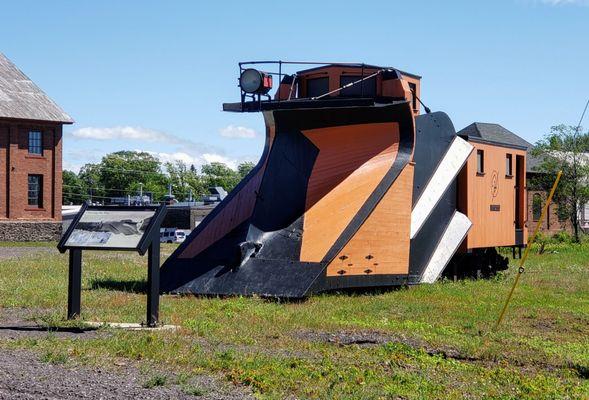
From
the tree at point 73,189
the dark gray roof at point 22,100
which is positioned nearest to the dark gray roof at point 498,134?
the dark gray roof at point 22,100

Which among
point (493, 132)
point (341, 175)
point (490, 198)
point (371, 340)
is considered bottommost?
point (371, 340)

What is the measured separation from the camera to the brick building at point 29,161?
52.8m

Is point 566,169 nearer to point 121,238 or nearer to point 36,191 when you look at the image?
point 36,191

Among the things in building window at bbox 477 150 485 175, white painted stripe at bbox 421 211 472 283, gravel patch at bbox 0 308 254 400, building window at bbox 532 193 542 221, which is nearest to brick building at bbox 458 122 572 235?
building window at bbox 532 193 542 221

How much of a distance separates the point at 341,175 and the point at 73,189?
113924 millimetres

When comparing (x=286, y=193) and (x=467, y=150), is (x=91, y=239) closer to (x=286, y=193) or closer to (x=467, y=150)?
(x=286, y=193)

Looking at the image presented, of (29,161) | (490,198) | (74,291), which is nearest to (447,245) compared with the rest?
(490,198)

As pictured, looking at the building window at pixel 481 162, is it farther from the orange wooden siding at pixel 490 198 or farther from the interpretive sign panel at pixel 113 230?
the interpretive sign panel at pixel 113 230

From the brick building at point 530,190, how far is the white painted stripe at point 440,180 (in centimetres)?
4013

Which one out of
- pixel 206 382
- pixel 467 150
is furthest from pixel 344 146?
pixel 206 382

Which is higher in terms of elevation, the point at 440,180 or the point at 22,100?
the point at 22,100

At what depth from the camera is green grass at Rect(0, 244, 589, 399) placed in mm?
8906

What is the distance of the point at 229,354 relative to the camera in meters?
9.80

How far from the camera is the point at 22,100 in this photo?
5425 cm
